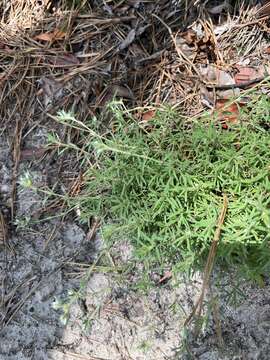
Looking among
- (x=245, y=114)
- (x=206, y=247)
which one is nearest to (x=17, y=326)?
(x=206, y=247)

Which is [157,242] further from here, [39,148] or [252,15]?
[252,15]

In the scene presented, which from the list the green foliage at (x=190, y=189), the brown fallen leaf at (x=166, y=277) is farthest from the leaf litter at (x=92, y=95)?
the green foliage at (x=190, y=189)

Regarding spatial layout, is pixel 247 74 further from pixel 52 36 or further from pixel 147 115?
pixel 52 36

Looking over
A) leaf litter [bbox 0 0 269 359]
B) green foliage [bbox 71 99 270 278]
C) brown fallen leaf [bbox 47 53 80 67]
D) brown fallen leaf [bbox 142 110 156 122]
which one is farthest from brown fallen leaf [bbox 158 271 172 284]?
brown fallen leaf [bbox 47 53 80 67]

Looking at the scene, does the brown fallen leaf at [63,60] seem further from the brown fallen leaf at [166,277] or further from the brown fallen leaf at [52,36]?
the brown fallen leaf at [166,277]

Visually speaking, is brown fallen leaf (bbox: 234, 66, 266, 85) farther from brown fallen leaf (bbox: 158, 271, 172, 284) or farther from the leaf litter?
brown fallen leaf (bbox: 158, 271, 172, 284)

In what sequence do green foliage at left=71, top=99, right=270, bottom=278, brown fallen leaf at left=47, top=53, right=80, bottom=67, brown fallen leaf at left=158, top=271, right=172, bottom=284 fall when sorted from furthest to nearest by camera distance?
1. brown fallen leaf at left=47, top=53, right=80, bottom=67
2. brown fallen leaf at left=158, top=271, right=172, bottom=284
3. green foliage at left=71, top=99, right=270, bottom=278

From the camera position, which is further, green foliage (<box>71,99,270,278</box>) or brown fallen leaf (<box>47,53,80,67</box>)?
brown fallen leaf (<box>47,53,80,67</box>)

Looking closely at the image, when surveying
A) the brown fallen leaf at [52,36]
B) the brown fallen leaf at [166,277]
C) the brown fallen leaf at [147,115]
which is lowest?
the brown fallen leaf at [166,277]
